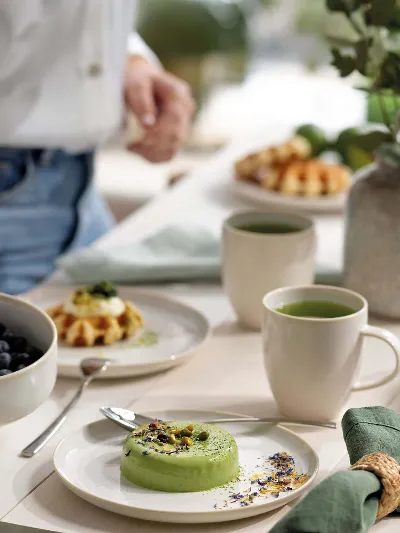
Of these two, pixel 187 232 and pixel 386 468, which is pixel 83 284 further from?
pixel 386 468

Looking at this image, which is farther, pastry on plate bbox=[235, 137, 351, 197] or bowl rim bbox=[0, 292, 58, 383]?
pastry on plate bbox=[235, 137, 351, 197]

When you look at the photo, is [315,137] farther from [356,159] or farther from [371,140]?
[371,140]

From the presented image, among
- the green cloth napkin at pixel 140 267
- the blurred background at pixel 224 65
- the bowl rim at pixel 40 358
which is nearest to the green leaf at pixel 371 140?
the green cloth napkin at pixel 140 267

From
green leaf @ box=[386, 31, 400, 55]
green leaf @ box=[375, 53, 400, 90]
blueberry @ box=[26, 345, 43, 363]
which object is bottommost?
blueberry @ box=[26, 345, 43, 363]

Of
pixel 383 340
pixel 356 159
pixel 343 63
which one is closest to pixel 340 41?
pixel 343 63

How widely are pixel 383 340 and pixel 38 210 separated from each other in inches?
34.3

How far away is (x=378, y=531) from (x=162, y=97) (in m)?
1.15

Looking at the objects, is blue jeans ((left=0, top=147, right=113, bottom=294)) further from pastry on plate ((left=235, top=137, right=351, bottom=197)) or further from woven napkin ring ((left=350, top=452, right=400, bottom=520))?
woven napkin ring ((left=350, top=452, right=400, bottom=520))

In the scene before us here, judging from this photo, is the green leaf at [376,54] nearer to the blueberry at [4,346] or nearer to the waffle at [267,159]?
the blueberry at [4,346]

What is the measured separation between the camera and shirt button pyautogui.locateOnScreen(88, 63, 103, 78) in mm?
1545

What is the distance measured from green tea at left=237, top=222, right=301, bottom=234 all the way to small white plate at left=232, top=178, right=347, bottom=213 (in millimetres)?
448

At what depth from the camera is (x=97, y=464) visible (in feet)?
2.79

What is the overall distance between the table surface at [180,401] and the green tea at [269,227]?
12cm

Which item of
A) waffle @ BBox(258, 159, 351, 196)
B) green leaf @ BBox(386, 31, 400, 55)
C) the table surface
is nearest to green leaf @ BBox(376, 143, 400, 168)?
green leaf @ BBox(386, 31, 400, 55)
